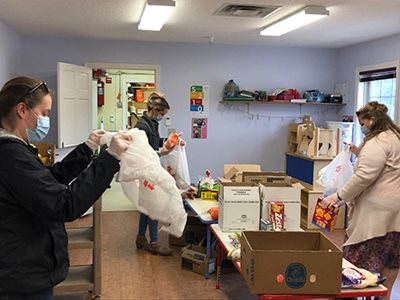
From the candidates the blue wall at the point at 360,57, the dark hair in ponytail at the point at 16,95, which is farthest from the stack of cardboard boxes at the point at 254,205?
the blue wall at the point at 360,57

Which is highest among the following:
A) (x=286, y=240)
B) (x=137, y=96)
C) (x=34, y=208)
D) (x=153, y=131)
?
(x=137, y=96)

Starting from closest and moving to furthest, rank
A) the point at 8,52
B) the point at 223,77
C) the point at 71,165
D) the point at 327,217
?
the point at 71,165 < the point at 327,217 < the point at 8,52 < the point at 223,77

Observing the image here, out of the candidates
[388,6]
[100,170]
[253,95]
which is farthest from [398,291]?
[253,95]

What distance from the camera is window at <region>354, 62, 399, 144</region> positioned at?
212 inches

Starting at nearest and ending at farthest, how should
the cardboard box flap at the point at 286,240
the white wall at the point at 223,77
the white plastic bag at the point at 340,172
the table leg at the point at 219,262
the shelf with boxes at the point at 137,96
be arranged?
1. the cardboard box flap at the point at 286,240
2. the table leg at the point at 219,262
3. the white plastic bag at the point at 340,172
4. the white wall at the point at 223,77
5. the shelf with boxes at the point at 137,96

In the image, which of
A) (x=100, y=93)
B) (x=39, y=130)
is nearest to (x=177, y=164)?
(x=39, y=130)

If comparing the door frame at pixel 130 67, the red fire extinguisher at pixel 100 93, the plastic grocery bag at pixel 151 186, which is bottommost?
the plastic grocery bag at pixel 151 186

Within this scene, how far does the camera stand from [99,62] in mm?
6051

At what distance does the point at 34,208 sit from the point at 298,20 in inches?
147

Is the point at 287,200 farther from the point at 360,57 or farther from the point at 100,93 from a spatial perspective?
the point at 100,93

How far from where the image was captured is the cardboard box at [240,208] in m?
2.86

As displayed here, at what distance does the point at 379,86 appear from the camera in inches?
230

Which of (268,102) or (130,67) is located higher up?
(130,67)

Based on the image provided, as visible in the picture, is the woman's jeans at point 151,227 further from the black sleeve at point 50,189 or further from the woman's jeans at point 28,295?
the black sleeve at point 50,189
